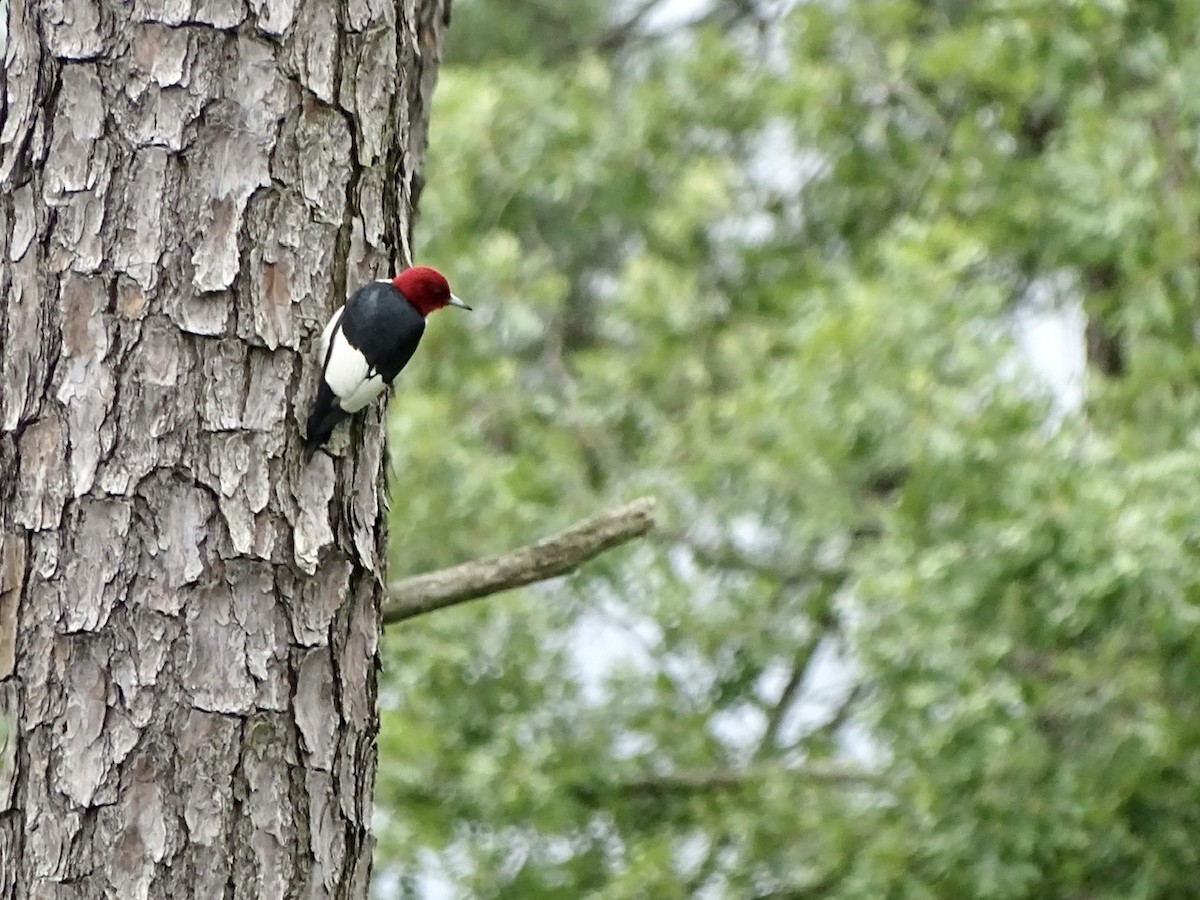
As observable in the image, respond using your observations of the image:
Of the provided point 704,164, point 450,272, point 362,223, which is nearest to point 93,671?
point 362,223

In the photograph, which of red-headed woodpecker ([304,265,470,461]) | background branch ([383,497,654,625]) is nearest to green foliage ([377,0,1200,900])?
background branch ([383,497,654,625])

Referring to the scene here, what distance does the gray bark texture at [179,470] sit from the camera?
1920mm

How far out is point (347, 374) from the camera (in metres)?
2.02

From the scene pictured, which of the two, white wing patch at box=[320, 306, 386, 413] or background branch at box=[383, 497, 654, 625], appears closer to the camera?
white wing patch at box=[320, 306, 386, 413]

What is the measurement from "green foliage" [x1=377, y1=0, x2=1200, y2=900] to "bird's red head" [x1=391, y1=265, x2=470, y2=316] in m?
1.75

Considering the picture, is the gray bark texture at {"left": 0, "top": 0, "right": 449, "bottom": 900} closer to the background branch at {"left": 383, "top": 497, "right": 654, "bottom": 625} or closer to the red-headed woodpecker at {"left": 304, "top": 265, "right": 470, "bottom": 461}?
the red-headed woodpecker at {"left": 304, "top": 265, "right": 470, "bottom": 461}

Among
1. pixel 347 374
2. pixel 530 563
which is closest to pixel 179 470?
pixel 347 374

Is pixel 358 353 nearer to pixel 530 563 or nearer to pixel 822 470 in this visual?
pixel 530 563

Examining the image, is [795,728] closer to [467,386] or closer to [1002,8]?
[467,386]

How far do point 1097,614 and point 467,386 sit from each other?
2.20m

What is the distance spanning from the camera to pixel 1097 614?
383 cm

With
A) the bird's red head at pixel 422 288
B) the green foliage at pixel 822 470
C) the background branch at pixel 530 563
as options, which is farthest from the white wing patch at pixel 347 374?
the green foliage at pixel 822 470

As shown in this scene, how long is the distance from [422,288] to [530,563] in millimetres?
438

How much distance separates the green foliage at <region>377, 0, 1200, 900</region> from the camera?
13.2ft
